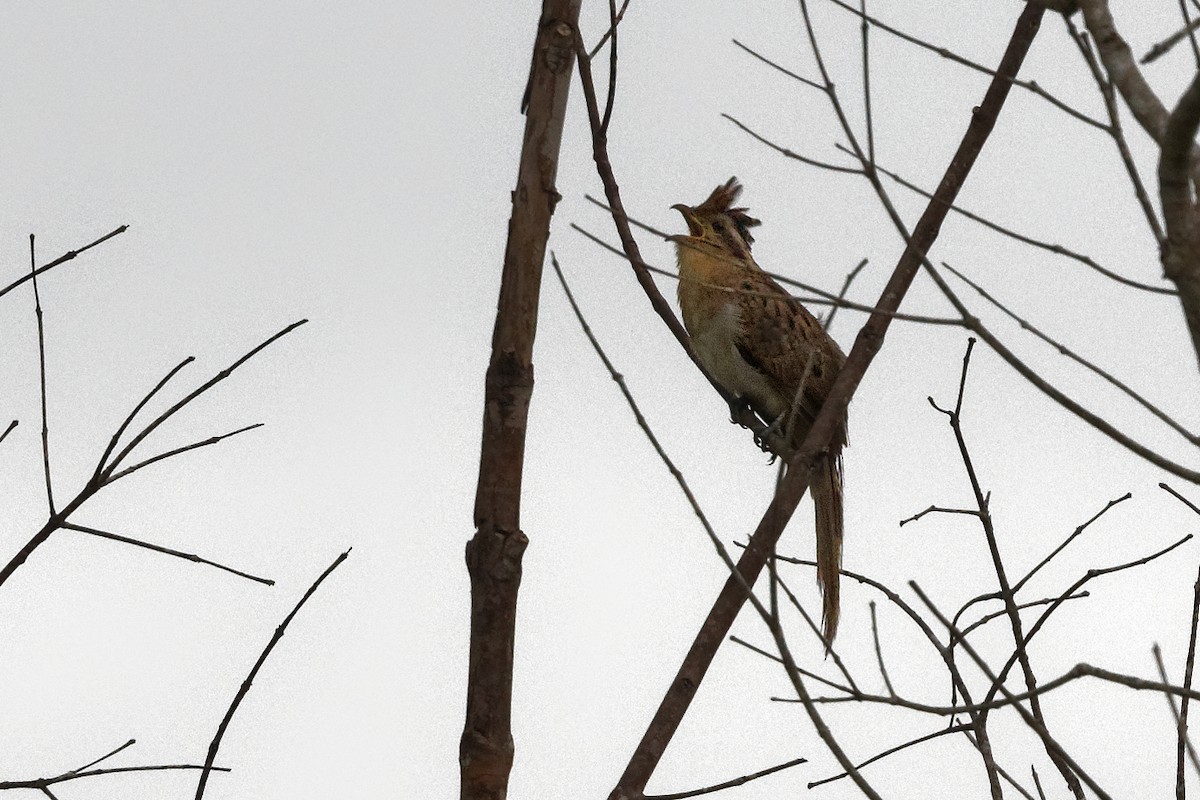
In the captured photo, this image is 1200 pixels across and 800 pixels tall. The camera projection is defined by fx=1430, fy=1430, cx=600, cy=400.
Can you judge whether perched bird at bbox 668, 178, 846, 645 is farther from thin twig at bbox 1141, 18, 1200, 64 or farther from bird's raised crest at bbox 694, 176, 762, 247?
thin twig at bbox 1141, 18, 1200, 64

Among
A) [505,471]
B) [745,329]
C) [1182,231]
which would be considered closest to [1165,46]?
[1182,231]

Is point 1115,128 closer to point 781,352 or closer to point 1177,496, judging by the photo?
point 1177,496

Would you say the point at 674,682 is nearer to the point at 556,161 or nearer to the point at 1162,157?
the point at 556,161

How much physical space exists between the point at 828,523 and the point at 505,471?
144 inches

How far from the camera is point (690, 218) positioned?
7172mm

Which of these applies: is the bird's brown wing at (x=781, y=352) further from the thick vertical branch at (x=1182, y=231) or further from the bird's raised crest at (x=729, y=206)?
the thick vertical branch at (x=1182, y=231)

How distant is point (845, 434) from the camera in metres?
6.62

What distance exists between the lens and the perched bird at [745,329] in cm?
683

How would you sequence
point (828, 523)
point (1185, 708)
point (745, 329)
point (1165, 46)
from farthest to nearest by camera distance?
point (745, 329), point (828, 523), point (1185, 708), point (1165, 46)

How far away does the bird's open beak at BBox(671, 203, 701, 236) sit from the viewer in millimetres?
7113

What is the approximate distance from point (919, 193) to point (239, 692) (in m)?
1.79

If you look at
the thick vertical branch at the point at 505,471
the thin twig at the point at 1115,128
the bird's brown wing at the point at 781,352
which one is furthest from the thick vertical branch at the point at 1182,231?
the bird's brown wing at the point at 781,352

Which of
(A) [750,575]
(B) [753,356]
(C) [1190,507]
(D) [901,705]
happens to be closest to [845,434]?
(B) [753,356]

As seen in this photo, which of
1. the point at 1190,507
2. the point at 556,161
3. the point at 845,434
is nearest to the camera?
the point at 556,161
